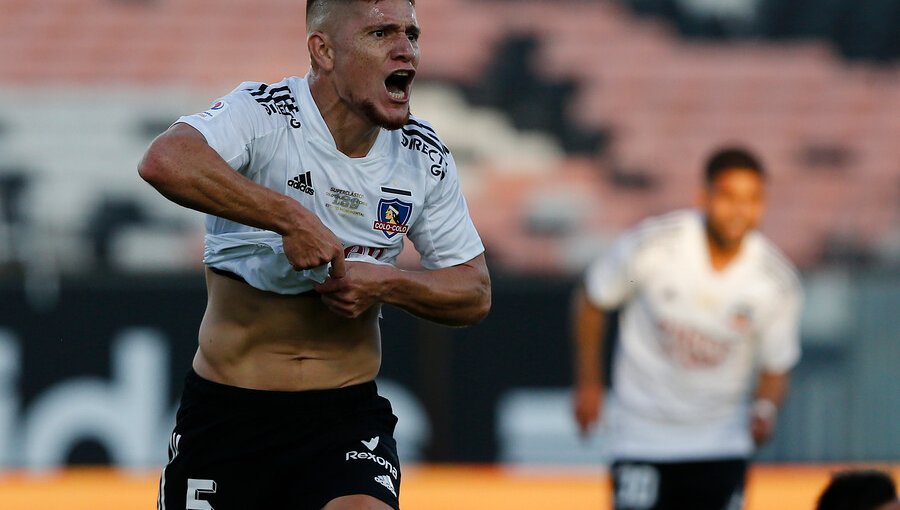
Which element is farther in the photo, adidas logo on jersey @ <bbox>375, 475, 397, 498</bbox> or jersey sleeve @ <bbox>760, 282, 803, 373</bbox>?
jersey sleeve @ <bbox>760, 282, 803, 373</bbox>

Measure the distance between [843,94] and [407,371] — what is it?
5.77 m

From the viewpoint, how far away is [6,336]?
10.7 metres

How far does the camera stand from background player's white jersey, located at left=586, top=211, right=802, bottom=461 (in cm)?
689

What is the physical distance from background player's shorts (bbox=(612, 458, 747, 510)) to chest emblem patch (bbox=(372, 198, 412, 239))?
116 inches

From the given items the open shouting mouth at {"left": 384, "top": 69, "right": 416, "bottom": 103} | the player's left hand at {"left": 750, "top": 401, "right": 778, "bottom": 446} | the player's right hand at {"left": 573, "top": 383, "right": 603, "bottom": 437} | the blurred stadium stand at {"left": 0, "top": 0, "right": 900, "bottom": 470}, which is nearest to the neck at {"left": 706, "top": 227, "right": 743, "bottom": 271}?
the player's left hand at {"left": 750, "top": 401, "right": 778, "bottom": 446}

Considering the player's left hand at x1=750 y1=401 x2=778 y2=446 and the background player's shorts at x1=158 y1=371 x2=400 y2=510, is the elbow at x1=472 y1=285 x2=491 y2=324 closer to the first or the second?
the background player's shorts at x1=158 y1=371 x2=400 y2=510

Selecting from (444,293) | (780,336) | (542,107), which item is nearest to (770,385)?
(780,336)

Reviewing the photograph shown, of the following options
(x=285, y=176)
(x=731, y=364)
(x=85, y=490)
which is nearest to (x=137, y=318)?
(x=85, y=490)

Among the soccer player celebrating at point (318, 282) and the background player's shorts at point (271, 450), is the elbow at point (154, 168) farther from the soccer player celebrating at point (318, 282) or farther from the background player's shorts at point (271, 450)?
the background player's shorts at point (271, 450)

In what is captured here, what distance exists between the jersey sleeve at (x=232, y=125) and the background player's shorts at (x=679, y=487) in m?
3.34

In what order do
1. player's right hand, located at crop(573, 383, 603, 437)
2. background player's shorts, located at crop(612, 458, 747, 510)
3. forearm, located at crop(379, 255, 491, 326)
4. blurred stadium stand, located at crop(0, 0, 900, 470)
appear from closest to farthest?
forearm, located at crop(379, 255, 491, 326), background player's shorts, located at crop(612, 458, 747, 510), player's right hand, located at crop(573, 383, 603, 437), blurred stadium stand, located at crop(0, 0, 900, 470)

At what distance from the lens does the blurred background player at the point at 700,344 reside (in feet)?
22.6

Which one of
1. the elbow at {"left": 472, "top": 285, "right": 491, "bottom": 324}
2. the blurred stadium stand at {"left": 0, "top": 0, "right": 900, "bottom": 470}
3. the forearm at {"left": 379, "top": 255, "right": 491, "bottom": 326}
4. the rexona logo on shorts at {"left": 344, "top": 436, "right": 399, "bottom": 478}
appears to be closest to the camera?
the forearm at {"left": 379, "top": 255, "right": 491, "bottom": 326}

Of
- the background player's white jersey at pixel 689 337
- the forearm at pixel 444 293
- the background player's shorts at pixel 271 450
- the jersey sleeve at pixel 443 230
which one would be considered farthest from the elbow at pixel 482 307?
the background player's white jersey at pixel 689 337
